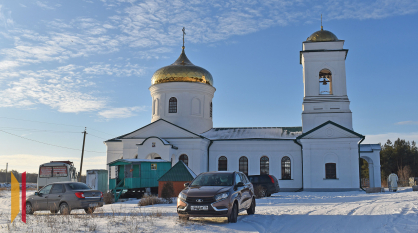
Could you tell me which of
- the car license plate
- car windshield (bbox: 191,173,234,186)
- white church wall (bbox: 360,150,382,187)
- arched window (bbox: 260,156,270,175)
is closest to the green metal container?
arched window (bbox: 260,156,270,175)

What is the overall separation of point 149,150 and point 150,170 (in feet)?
11.3

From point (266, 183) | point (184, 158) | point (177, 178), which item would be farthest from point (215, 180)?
point (184, 158)

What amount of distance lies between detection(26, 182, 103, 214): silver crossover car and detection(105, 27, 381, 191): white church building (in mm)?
12435

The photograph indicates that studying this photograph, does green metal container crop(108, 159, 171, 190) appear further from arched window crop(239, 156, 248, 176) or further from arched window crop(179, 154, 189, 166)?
arched window crop(239, 156, 248, 176)

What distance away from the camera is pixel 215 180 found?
35.4ft

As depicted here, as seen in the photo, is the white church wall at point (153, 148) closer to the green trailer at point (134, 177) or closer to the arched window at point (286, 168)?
the green trailer at point (134, 177)

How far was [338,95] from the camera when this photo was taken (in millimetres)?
26719

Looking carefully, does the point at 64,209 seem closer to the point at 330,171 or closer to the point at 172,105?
the point at 330,171

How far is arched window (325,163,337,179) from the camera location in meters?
25.3

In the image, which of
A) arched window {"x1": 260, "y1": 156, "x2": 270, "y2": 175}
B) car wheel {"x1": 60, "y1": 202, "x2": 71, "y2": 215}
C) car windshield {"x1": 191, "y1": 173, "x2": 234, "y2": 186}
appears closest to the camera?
car windshield {"x1": 191, "y1": 173, "x2": 234, "y2": 186}

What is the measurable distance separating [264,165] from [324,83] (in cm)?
744

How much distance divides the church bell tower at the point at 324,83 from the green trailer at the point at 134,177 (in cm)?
1145

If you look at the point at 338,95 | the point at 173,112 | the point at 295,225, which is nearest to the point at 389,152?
the point at 338,95

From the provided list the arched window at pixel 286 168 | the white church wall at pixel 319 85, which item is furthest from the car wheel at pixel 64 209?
the white church wall at pixel 319 85
